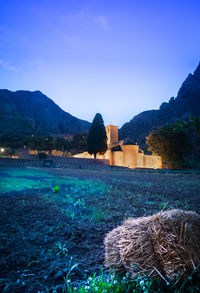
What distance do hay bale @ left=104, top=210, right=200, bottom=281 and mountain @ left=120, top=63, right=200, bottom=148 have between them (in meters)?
99.3

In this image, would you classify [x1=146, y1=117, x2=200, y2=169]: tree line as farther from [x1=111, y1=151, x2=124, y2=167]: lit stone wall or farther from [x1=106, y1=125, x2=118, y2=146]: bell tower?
[x1=106, y1=125, x2=118, y2=146]: bell tower

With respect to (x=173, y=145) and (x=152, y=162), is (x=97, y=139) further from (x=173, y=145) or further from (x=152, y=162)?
(x=173, y=145)

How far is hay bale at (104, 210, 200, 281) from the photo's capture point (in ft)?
4.81

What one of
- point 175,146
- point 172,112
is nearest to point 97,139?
point 175,146

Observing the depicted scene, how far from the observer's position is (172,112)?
11669 centimetres

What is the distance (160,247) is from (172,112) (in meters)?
130

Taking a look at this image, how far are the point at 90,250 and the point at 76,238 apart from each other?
1.49 feet

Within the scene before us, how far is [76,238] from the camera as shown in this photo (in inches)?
112

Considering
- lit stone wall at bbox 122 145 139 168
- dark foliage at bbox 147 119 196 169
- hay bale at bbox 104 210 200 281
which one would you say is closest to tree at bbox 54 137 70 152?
lit stone wall at bbox 122 145 139 168

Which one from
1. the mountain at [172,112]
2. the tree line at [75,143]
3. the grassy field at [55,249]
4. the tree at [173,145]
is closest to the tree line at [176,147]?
the tree at [173,145]

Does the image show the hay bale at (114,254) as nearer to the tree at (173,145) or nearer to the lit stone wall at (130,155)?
the tree at (173,145)

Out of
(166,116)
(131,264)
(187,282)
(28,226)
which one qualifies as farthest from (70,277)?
(166,116)

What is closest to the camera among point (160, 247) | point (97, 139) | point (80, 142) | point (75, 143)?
point (160, 247)

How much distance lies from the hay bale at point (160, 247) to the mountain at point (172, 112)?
9927 centimetres
